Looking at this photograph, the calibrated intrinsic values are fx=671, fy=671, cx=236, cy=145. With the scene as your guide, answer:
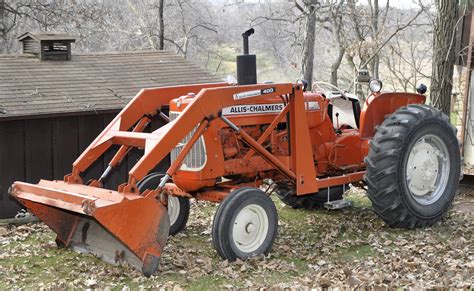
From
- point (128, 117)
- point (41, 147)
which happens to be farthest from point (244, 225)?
Result: point (41, 147)

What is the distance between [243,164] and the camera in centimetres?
729

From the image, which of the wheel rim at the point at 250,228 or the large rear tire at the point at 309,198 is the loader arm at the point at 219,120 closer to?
the wheel rim at the point at 250,228

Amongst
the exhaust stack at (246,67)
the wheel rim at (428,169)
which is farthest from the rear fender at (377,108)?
the exhaust stack at (246,67)

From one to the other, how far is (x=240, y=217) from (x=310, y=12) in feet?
41.8

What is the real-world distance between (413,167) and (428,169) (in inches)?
10.1

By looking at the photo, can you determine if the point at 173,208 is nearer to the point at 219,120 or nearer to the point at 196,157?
the point at 196,157

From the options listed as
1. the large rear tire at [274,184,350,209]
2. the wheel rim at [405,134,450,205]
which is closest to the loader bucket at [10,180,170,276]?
the large rear tire at [274,184,350,209]

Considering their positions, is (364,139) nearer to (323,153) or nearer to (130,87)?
(323,153)

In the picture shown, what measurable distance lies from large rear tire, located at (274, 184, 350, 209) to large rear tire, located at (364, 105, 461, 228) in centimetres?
136

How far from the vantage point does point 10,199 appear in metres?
9.14

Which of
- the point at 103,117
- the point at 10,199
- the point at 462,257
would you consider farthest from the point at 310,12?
the point at 462,257

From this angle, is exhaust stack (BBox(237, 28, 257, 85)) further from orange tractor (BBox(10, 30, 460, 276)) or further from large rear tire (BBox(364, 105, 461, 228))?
large rear tire (BBox(364, 105, 461, 228))

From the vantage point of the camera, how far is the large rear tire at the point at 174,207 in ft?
25.7

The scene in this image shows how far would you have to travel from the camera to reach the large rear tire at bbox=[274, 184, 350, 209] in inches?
364
